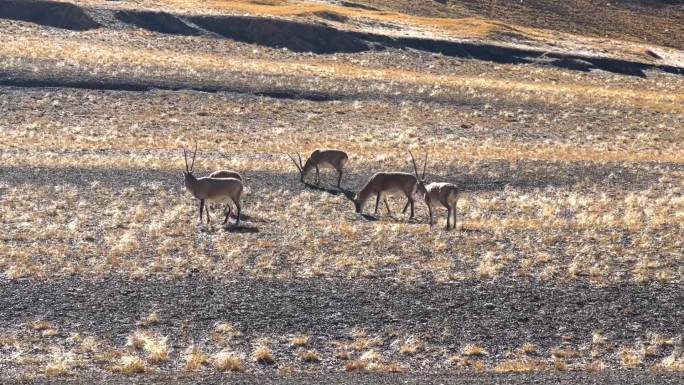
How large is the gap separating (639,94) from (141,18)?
3241 centimetres

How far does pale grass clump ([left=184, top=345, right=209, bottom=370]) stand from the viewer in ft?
50.7

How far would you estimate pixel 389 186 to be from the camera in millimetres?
27750

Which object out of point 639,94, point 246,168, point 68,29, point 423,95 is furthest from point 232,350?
point 68,29

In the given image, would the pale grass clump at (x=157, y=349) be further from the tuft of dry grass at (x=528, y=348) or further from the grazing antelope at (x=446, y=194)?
the grazing antelope at (x=446, y=194)

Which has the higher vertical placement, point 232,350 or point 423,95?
point 232,350

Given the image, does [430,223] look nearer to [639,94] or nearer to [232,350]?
[232,350]

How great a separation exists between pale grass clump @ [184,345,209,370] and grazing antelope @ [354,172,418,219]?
464 inches

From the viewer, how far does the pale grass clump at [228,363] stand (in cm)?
1538

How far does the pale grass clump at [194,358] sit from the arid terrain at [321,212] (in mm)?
41

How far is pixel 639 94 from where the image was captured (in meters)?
62.0

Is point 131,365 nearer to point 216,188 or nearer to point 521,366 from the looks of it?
point 521,366

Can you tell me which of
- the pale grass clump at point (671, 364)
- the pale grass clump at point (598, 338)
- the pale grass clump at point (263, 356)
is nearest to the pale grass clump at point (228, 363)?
the pale grass clump at point (263, 356)

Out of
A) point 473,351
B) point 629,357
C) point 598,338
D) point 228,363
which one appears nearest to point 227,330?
point 228,363

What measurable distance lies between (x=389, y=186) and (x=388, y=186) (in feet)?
0.10
